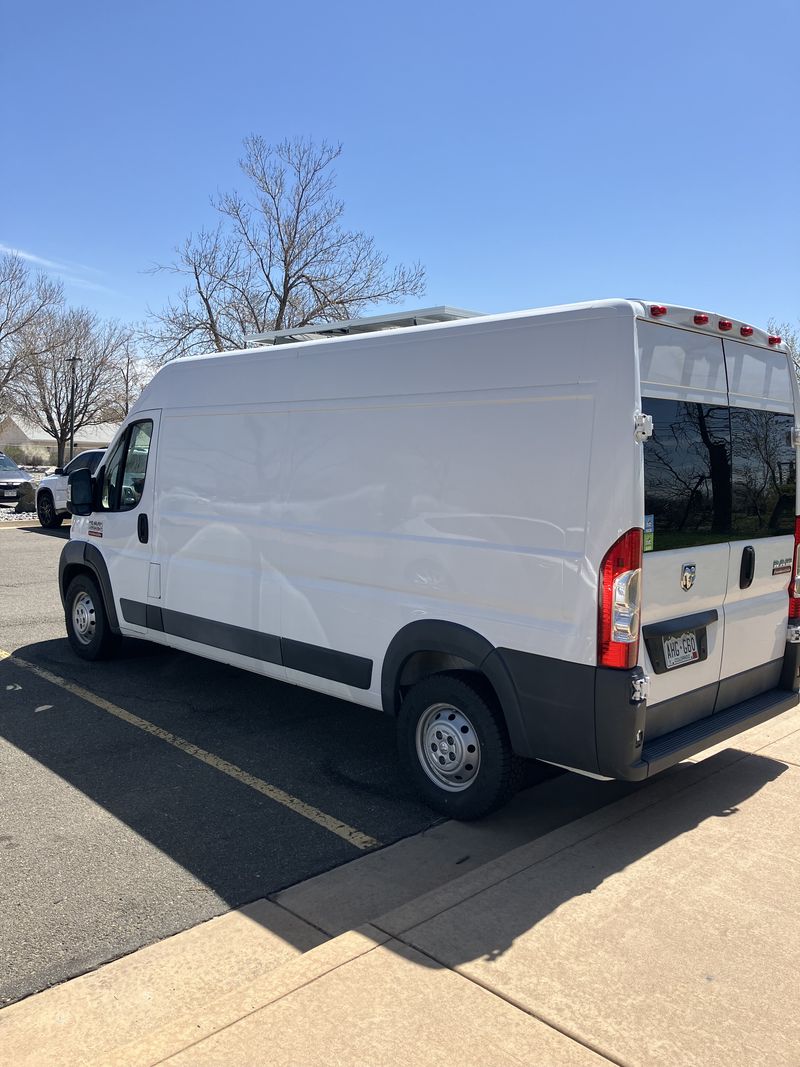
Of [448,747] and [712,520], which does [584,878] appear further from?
[712,520]

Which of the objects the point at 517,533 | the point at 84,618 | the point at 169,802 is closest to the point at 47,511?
the point at 84,618

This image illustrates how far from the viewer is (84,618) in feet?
25.4

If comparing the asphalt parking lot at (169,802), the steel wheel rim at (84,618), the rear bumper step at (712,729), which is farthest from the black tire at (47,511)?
the rear bumper step at (712,729)

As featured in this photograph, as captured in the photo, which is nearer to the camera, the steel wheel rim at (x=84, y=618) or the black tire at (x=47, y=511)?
the steel wheel rim at (x=84, y=618)

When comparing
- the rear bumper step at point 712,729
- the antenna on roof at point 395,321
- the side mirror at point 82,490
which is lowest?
the rear bumper step at point 712,729

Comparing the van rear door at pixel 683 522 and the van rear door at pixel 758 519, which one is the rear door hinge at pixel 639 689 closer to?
the van rear door at pixel 683 522

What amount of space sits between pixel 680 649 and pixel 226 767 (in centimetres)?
270

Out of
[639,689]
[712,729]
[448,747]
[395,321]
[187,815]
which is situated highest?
[395,321]

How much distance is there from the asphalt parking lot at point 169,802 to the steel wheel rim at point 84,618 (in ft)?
1.07

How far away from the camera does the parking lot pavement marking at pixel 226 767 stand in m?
4.51

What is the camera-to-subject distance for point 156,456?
263 inches

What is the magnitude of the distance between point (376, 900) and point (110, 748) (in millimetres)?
2450

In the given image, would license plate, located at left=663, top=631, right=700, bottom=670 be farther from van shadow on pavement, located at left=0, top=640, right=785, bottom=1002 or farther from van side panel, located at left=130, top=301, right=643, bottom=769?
van shadow on pavement, located at left=0, top=640, right=785, bottom=1002

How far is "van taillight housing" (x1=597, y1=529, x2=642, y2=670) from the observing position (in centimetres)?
394
